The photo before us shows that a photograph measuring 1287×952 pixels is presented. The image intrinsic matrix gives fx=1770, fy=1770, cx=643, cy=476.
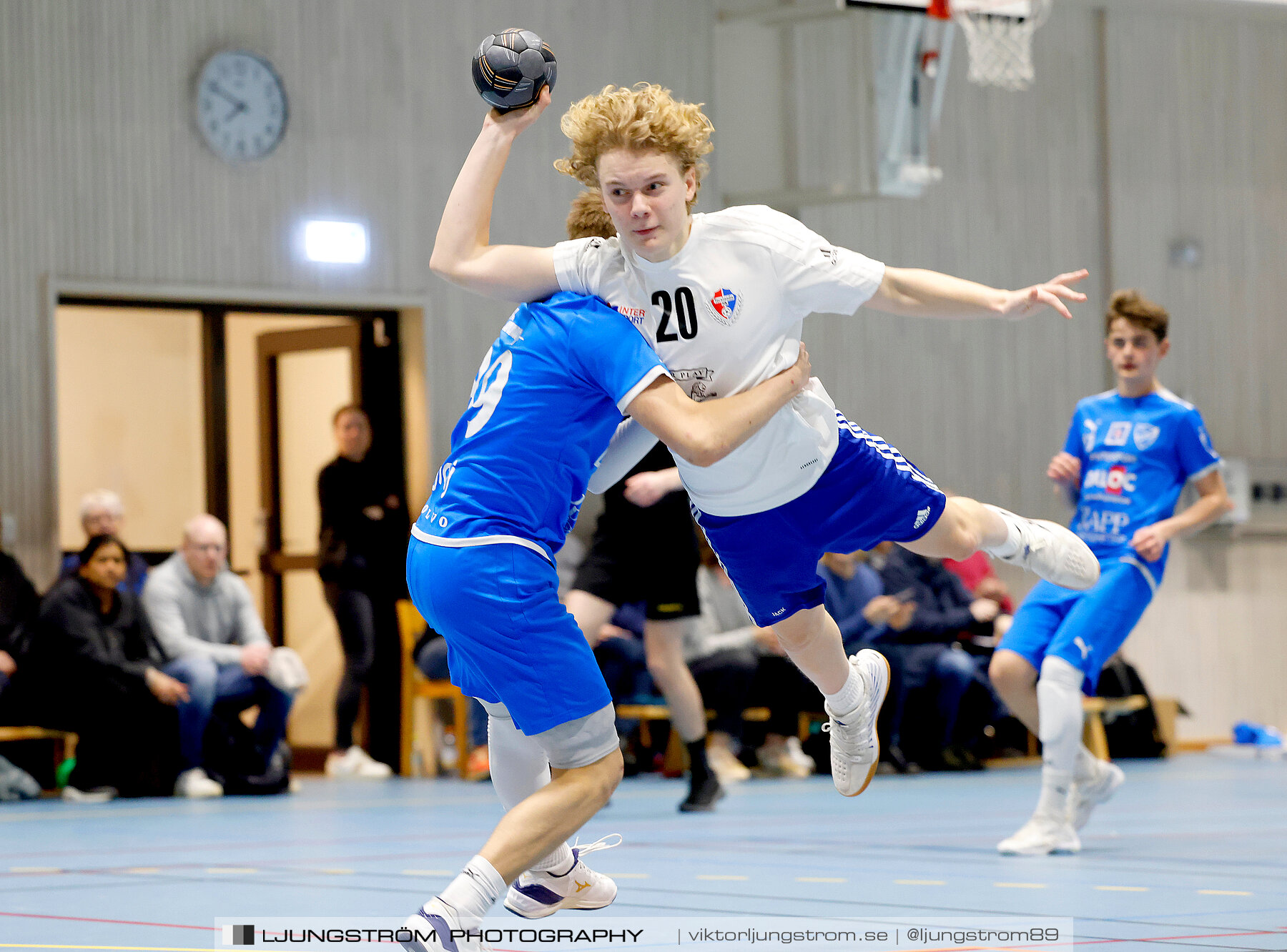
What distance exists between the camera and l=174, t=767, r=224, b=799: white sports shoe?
9.28m

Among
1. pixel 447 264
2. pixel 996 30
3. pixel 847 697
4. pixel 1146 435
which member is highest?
pixel 996 30

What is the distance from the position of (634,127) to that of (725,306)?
0.45 metres

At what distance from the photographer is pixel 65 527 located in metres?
11.8

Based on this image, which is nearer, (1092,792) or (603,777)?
(603,777)

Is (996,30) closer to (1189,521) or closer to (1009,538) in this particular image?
(1189,521)

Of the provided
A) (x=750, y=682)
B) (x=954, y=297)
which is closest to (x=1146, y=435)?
(x=954, y=297)

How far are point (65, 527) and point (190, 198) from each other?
7.79 feet

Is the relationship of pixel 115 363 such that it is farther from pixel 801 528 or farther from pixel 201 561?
pixel 801 528

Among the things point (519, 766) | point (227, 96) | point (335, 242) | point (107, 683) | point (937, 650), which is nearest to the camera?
point (519, 766)

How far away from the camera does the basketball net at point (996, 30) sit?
1105 centimetres

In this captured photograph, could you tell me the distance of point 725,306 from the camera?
3.92 metres

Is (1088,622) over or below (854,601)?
over

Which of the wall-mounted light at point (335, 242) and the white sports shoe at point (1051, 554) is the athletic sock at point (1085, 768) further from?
the wall-mounted light at point (335, 242)

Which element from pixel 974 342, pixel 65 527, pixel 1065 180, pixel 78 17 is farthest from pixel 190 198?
pixel 1065 180
